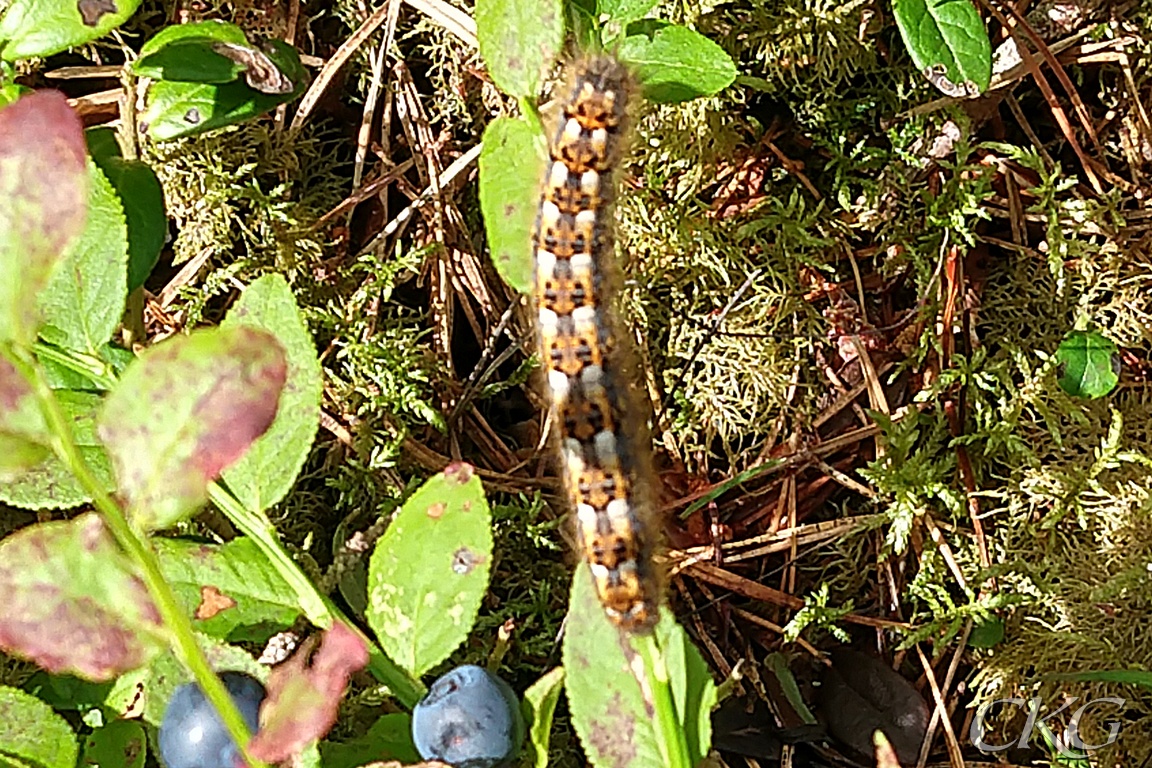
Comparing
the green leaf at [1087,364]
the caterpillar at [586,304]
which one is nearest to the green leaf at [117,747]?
the caterpillar at [586,304]

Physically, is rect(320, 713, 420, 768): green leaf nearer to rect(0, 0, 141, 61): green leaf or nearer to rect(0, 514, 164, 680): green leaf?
rect(0, 514, 164, 680): green leaf

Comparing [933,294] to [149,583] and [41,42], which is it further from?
[149,583]

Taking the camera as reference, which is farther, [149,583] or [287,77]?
[287,77]

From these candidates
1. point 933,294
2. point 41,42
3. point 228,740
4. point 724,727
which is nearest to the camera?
point 228,740

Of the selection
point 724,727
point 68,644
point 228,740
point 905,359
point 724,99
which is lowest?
point 724,727

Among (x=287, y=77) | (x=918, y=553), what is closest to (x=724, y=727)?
(x=918, y=553)

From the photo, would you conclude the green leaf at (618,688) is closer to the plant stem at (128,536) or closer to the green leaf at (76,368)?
the plant stem at (128,536)
